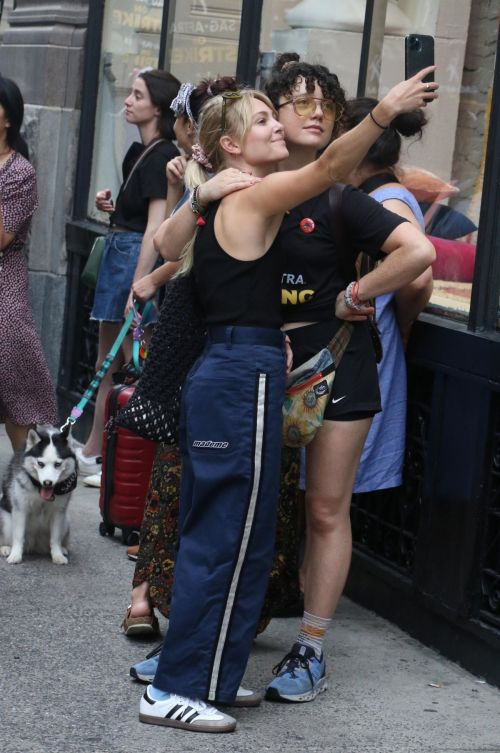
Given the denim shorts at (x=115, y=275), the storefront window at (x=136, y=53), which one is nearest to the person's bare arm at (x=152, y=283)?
the denim shorts at (x=115, y=275)

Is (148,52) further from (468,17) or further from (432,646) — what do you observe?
(432,646)

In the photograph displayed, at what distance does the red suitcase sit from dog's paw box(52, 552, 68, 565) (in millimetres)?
363

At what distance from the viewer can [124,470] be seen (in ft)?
21.4

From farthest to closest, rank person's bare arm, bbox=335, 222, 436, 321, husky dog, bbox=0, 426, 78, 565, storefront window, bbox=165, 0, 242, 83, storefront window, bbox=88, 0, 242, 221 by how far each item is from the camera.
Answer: storefront window, bbox=88, 0, 242, 221
storefront window, bbox=165, 0, 242, 83
husky dog, bbox=0, 426, 78, 565
person's bare arm, bbox=335, 222, 436, 321

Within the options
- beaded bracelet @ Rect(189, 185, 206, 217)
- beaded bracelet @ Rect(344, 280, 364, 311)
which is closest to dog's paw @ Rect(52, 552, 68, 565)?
beaded bracelet @ Rect(344, 280, 364, 311)

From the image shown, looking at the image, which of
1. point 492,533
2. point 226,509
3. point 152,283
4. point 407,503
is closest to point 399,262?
point 226,509

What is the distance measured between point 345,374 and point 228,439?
0.61 metres

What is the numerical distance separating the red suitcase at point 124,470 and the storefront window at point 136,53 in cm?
243

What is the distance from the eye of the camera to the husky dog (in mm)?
6289

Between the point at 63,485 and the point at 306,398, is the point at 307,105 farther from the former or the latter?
the point at 63,485

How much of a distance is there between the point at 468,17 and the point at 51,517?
9.14 ft

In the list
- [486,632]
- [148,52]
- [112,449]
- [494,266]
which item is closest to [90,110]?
[148,52]

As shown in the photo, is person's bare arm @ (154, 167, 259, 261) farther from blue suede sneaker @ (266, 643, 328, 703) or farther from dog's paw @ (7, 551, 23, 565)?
dog's paw @ (7, 551, 23, 565)

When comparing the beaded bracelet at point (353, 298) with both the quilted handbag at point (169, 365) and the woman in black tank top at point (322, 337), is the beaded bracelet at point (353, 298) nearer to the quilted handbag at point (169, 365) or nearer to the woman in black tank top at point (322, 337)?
the woman in black tank top at point (322, 337)
